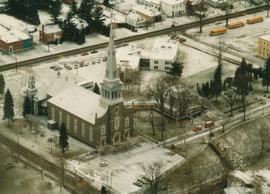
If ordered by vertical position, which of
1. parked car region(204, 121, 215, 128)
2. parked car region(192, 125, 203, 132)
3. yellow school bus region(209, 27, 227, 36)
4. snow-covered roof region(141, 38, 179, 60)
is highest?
snow-covered roof region(141, 38, 179, 60)

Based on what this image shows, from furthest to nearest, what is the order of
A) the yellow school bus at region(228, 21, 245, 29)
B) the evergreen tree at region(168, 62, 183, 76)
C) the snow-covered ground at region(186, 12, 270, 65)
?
the yellow school bus at region(228, 21, 245, 29)
the snow-covered ground at region(186, 12, 270, 65)
the evergreen tree at region(168, 62, 183, 76)

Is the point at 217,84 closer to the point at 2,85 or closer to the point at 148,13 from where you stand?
the point at 2,85

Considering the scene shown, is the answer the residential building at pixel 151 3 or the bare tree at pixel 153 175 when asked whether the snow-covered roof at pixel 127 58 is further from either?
the bare tree at pixel 153 175

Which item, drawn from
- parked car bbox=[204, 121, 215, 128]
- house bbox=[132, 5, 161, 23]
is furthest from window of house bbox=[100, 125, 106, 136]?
house bbox=[132, 5, 161, 23]

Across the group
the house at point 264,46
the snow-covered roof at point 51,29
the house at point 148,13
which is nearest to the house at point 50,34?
the snow-covered roof at point 51,29

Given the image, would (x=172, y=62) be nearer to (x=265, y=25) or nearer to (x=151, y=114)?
(x=151, y=114)

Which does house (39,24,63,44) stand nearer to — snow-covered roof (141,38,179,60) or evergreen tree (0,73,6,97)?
snow-covered roof (141,38,179,60)
